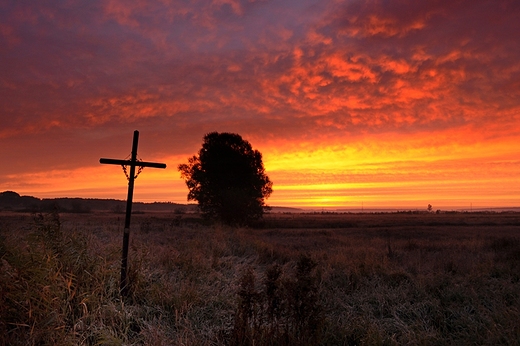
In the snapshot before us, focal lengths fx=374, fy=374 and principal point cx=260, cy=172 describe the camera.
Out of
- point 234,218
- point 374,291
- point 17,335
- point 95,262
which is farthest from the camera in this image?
point 234,218

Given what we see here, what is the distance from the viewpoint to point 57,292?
6.07m

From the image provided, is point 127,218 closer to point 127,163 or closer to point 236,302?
point 127,163

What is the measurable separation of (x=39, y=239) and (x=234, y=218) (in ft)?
91.0

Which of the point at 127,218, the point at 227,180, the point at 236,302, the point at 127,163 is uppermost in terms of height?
the point at 227,180

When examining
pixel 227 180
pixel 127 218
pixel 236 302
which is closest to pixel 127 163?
pixel 127 218

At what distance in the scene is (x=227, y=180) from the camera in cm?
3575

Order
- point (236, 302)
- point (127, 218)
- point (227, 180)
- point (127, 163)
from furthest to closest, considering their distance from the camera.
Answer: point (227, 180) → point (127, 163) → point (127, 218) → point (236, 302)

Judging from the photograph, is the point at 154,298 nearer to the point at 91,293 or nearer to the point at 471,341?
the point at 91,293

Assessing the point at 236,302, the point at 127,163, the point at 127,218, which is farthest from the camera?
the point at 127,163

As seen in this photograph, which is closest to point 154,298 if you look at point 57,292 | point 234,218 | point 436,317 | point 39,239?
point 57,292

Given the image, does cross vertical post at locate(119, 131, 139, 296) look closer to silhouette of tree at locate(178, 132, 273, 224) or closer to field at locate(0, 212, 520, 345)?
field at locate(0, 212, 520, 345)

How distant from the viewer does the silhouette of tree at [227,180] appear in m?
35.0

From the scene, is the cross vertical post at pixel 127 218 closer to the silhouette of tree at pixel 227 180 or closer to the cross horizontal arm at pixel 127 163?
the cross horizontal arm at pixel 127 163

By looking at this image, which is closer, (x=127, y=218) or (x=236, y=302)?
(x=236, y=302)
